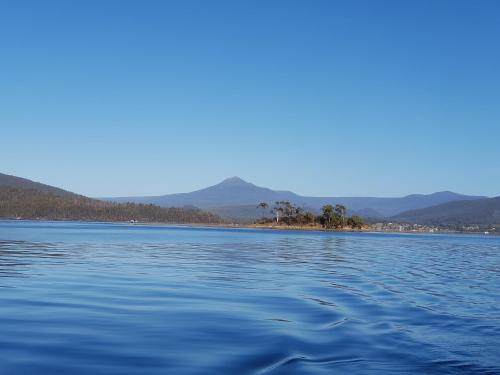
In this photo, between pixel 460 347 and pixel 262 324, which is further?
pixel 262 324

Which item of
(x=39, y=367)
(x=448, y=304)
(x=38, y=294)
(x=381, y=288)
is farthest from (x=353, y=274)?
(x=39, y=367)

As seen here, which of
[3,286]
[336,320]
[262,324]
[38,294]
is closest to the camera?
[262,324]

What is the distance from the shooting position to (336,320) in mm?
16359

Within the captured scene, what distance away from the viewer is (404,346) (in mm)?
13023

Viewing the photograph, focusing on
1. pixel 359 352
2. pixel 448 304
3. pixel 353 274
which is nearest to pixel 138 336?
pixel 359 352

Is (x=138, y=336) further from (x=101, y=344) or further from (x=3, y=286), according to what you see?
(x=3, y=286)

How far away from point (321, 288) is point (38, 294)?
434 inches

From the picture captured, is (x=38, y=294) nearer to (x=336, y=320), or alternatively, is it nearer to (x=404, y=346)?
(x=336, y=320)

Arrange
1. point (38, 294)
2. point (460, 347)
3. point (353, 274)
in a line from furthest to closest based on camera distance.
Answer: point (353, 274), point (38, 294), point (460, 347)

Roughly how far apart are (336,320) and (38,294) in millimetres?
9896

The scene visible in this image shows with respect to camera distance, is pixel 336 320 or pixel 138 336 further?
pixel 336 320

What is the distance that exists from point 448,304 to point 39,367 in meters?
14.2

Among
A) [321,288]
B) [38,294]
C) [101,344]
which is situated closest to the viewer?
[101,344]

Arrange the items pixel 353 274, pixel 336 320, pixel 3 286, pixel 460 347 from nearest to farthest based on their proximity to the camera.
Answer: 1. pixel 460 347
2. pixel 336 320
3. pixel 3 286
4. pixel 353 274
